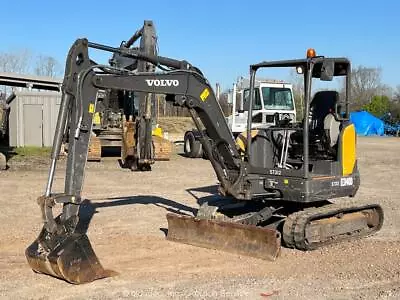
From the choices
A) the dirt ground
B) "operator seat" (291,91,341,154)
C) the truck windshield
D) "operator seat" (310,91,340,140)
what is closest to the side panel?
"operator seat" (291,91,341,154)

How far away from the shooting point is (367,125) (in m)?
50.0

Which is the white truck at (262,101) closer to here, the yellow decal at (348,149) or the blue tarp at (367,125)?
the yellow decal at (348,149)

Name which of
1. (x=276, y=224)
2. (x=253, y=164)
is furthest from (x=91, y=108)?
(x=276, y=224)

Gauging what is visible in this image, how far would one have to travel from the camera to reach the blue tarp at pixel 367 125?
4994 centimetres

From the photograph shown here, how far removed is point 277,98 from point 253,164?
1235 cm

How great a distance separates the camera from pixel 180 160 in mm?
21734

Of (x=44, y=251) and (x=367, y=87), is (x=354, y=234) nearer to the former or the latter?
(x=44, y=251)

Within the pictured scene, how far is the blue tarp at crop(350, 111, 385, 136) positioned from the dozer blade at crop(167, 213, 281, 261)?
43738mm

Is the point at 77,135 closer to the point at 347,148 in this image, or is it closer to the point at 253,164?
the point at 253,164

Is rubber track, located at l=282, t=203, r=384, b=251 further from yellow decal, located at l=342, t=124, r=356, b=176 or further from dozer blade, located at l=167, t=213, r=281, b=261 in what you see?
yellow decal, located at l=342, t=124, r=356, b=176

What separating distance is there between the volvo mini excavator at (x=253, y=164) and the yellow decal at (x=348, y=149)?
1cm

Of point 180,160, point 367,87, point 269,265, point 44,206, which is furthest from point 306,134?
point 367,87

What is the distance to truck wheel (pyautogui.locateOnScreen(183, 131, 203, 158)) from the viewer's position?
22812mm

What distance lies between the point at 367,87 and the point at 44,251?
79.5 m
